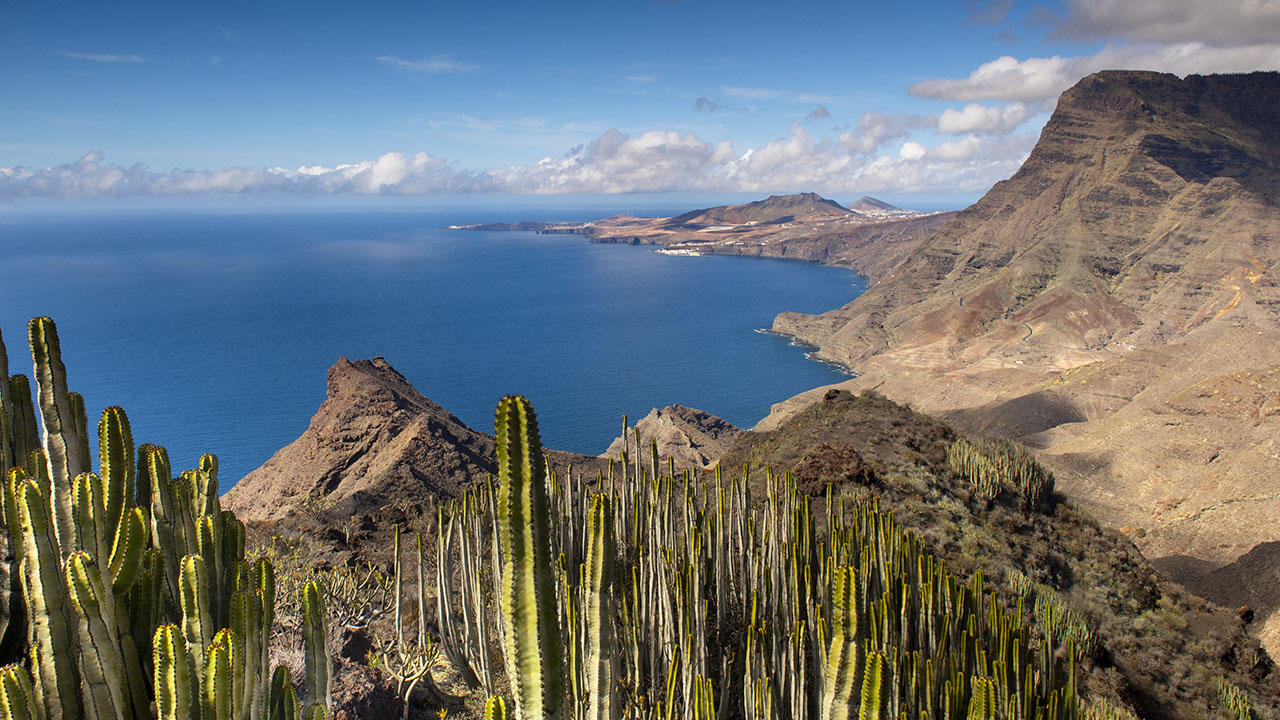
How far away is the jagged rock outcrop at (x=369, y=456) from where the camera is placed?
28.5 metres

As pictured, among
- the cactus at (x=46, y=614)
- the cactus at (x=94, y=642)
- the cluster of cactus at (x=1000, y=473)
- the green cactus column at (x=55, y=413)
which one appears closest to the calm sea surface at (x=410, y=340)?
the cluster of cactus at (x=1000, y=473)

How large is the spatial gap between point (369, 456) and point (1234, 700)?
94.2ft

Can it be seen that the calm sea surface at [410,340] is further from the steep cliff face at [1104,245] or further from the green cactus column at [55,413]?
the green cactus column at [55,413]

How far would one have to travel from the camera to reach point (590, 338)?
96.4 meters

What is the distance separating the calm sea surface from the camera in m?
64.1

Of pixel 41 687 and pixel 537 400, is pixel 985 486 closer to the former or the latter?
pixel 41 687

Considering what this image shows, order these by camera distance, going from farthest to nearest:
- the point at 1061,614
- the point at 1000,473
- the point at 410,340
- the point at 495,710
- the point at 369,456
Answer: the point at 410,340
the point at 369,456
the point at 1000,473
the point at 1061,614
the point at 495,710

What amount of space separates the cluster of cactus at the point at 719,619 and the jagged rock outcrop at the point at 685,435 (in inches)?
1109

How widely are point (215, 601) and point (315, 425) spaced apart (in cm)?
3074

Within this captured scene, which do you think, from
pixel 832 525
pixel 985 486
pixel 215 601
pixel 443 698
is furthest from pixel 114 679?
pixel 985 486

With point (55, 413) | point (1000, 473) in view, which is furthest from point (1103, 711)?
point (55, 413)

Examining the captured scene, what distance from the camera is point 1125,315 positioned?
8456 centimetres

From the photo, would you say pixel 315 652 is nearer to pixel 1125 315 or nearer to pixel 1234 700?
pixel 1234 700

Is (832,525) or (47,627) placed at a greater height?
(47,627)
